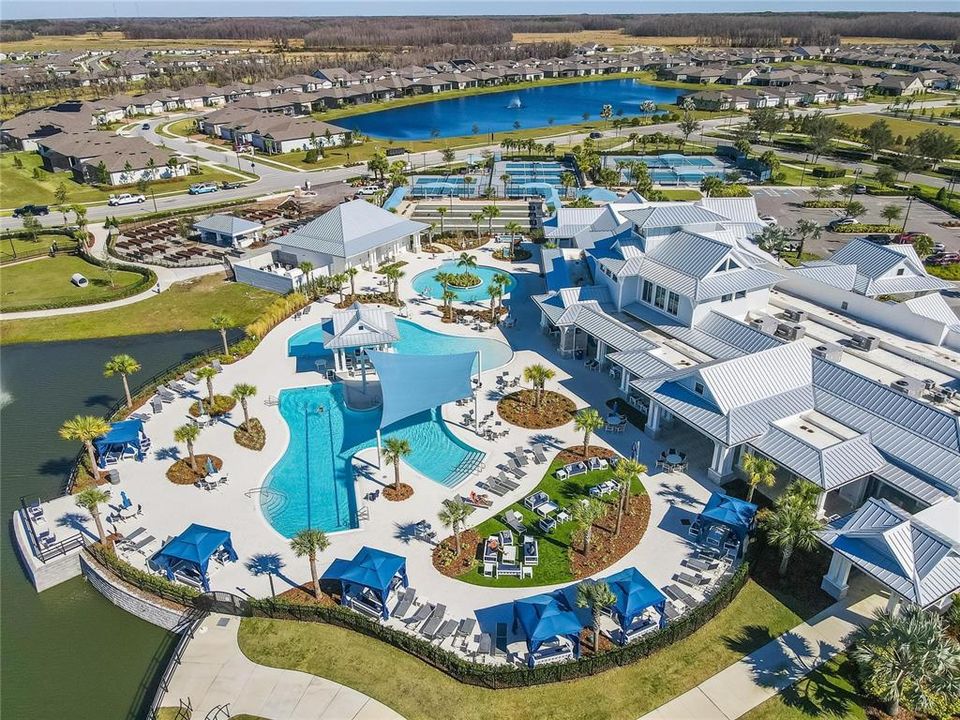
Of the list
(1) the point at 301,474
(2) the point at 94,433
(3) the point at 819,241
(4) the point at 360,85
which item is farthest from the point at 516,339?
(4) the point at 360,85

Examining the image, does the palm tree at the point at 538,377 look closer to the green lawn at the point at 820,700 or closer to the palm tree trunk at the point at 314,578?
the palm tree trunk at the point at 314,578

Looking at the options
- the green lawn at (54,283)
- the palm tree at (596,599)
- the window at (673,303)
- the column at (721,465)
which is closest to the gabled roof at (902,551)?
the column at (721,465)

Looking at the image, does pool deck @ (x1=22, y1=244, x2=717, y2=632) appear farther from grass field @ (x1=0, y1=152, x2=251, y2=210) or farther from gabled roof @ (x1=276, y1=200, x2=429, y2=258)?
grass field @ (x1=0, y1=152, x2=251, y2=210)

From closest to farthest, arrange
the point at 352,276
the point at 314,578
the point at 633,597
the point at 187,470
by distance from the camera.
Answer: the point at 633,597 → the point at 314,578 → the point at 187,470 → the point at 352,276

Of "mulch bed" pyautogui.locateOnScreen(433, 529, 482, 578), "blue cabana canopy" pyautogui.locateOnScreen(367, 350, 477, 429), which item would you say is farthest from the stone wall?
"blue cabana canopy" pyautogui.locateOnScreen(367, 350, 477, 429)

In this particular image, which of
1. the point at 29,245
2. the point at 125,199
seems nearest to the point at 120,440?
the point at 29,245

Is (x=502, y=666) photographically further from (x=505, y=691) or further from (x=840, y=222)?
(x=840, y=222)

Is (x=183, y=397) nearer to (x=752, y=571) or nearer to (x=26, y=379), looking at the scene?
(x=26, y=379)
